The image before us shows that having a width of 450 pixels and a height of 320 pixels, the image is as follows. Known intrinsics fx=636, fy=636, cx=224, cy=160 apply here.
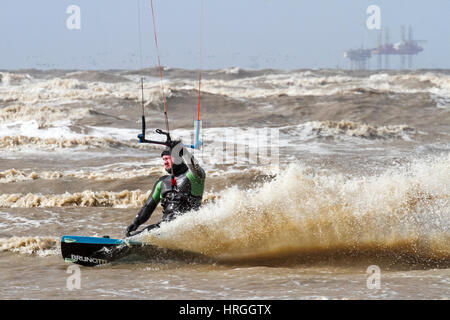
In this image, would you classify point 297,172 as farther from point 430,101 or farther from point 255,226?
point 430,101

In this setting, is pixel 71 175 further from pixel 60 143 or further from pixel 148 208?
pixel 148 208

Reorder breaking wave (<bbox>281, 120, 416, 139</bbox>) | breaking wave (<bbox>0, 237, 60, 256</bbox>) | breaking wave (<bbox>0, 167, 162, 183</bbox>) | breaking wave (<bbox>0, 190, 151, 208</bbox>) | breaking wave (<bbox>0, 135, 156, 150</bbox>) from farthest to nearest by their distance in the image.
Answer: breaking wave (<bbox>281, 120, 416, 139</bbox>) < breaking wave (<bbox>0, 135, 156, 150</bbox>) < breaking wave (<bbox>0, 167, 162, 183</bbox>) < breaking wave (<bbox>0, 190, 151, 208</bbox>) < breaking wave (<bbox>0, 237, 60, 256</bbox>)

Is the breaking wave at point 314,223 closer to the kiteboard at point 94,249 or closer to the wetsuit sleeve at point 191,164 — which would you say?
the kiteboard at point 94,249

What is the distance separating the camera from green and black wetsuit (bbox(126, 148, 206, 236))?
8.09 m

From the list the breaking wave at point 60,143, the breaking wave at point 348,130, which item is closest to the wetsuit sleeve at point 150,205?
the breaking wave at point 60,143

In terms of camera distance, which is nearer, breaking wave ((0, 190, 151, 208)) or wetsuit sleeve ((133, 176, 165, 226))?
wetsuit sleeve ((133, 176, 165, 226))

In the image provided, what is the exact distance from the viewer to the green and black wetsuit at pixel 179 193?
8094 millimetres

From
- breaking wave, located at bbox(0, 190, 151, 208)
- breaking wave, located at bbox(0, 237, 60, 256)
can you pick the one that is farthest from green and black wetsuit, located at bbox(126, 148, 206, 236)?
breaking wave, located at bbox(0, 190, 151, 208)

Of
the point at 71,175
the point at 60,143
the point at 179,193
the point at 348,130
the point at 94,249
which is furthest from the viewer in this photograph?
the point at 348,130

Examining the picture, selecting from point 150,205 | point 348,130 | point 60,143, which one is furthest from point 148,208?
point 348,130

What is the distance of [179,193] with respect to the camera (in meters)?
8.15

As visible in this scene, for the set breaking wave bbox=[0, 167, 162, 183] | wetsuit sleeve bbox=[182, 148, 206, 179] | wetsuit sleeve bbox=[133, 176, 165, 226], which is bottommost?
breaking wave bbox=[0, 167, 162, 183]

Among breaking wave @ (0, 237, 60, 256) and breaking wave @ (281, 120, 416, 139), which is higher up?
breaking wave @ (281, 120, 416, 139)

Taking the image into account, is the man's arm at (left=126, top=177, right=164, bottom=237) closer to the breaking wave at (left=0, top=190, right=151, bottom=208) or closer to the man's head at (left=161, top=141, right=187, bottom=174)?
the man's head at (left=161, top=141, right=187, bottom=174)
